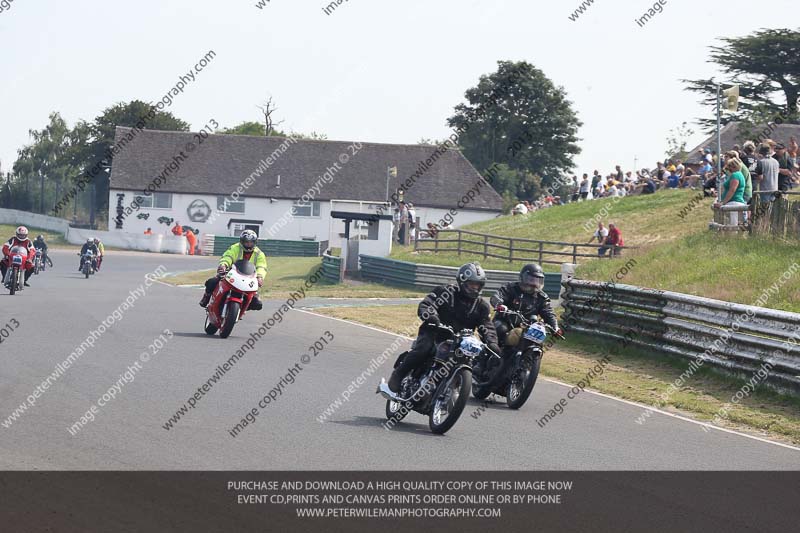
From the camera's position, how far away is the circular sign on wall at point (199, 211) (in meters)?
77.2

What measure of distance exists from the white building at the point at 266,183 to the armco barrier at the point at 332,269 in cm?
3670

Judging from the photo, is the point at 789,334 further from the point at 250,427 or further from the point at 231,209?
the point at 231,209

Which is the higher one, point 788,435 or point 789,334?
point 789,334

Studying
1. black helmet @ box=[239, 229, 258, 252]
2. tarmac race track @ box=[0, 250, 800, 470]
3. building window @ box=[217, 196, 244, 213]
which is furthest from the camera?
building window @ box=[217, 196, 244, 213]

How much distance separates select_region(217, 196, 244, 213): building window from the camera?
77.4 meters

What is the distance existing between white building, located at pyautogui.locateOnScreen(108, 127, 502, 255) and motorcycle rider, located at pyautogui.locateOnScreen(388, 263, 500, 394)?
64.3m

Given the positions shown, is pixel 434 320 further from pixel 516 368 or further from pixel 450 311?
pixel 516 368

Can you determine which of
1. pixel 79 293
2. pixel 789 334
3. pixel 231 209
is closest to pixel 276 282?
pixel 79 293

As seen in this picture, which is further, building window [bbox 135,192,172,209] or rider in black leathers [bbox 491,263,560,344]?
building window [bbox 135,192,172,209]

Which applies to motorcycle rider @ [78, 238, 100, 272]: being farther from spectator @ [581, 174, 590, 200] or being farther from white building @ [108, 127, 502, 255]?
white building @ [108, 127, 502, 255]

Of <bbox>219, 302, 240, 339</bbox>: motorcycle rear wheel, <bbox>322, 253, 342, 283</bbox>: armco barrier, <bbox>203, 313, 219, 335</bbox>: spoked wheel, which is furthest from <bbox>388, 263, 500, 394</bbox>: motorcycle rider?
<bbox>322, 253, 342, 283</bbox>: armco barrier
